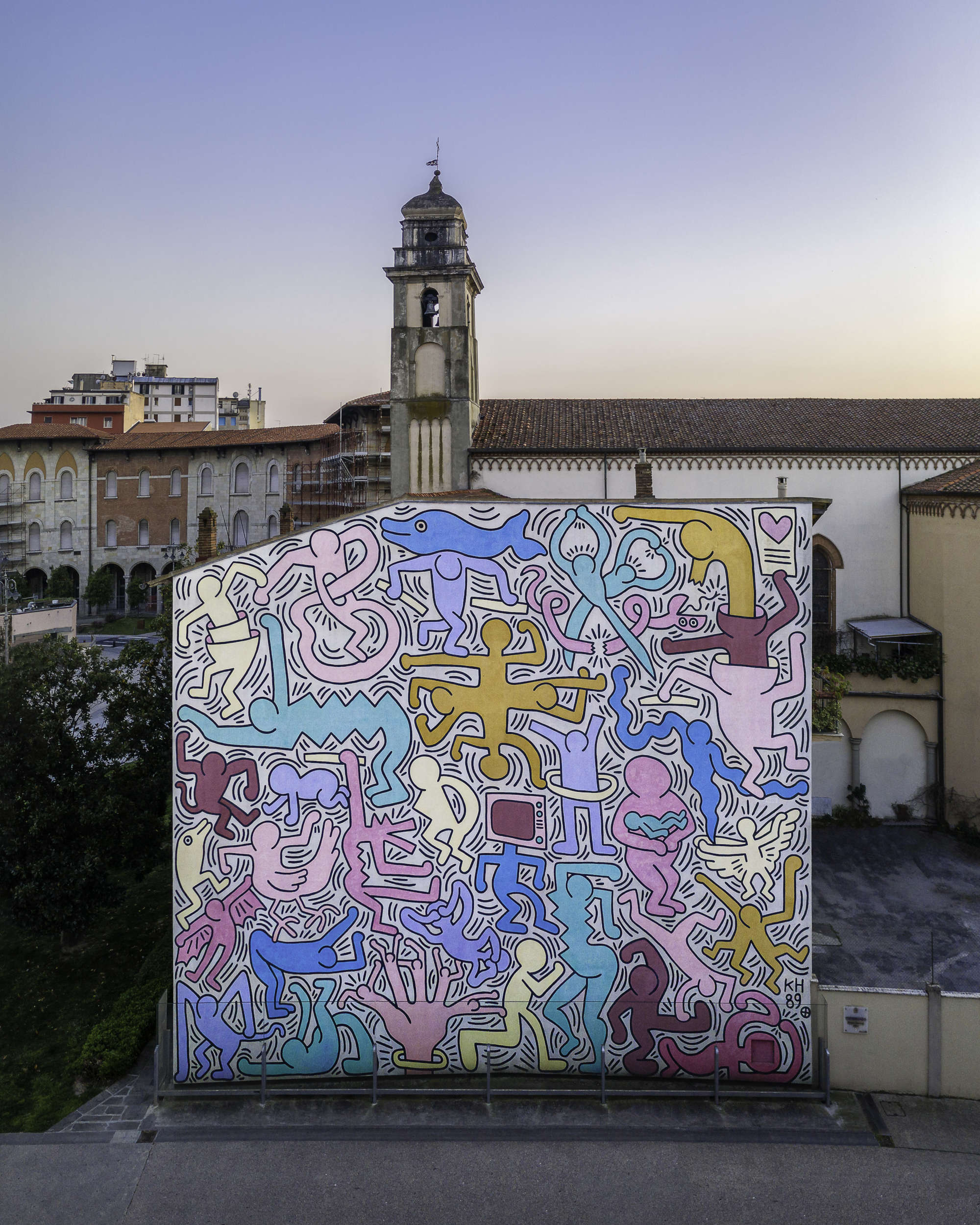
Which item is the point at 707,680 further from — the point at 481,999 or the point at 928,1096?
the point at 928,1096

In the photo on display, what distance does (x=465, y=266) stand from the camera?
990 inches

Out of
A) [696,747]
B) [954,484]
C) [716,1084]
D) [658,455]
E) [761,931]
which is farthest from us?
[658,455]

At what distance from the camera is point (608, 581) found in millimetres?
12367

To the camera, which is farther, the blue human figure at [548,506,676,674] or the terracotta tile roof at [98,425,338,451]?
the terracotta tile roof at [98,425,338,451]

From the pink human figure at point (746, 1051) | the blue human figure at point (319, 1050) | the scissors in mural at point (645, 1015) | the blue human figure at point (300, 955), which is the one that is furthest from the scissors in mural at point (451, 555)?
the pink human figure at point (746, 1051)

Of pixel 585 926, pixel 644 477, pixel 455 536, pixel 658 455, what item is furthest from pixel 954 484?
pixel 585 926

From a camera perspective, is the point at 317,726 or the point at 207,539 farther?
the point at 207,539

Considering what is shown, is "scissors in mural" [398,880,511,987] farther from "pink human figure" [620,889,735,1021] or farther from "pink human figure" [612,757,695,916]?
"pink human figure" [612,757,695,916]

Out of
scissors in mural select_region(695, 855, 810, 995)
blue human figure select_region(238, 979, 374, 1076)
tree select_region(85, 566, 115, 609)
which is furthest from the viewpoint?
tree select_region(85, 566, 115, 609)

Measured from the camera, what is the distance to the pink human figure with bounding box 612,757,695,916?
481 inches

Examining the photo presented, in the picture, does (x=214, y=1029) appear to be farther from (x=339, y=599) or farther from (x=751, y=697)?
(x=751, y=697)

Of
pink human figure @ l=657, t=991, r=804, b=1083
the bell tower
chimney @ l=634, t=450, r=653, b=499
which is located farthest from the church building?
pink human figure @ l=657, t=991, r=804, b=1083

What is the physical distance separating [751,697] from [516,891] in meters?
4.31

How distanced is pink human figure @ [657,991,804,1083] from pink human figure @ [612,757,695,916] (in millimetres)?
1740
